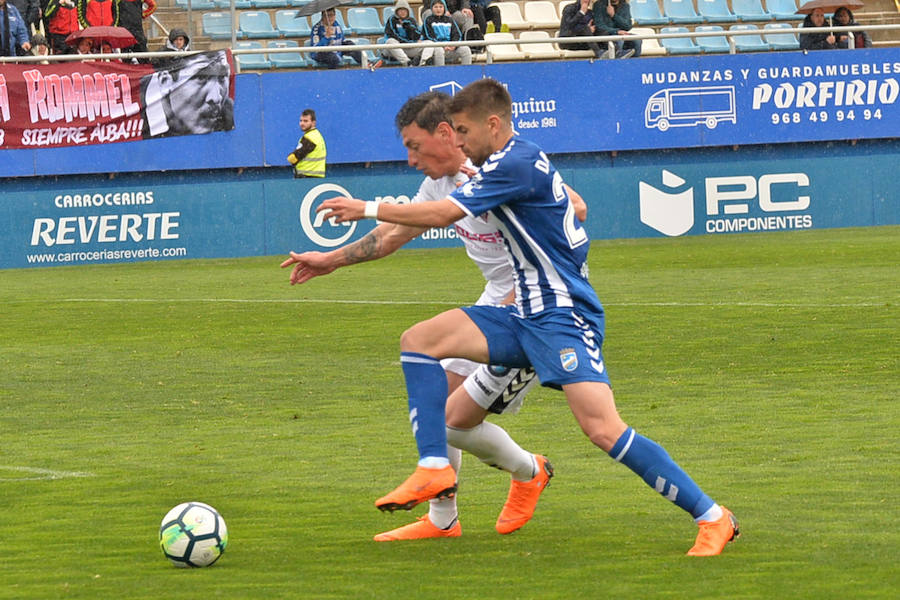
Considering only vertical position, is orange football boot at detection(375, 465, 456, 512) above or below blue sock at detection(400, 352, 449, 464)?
below

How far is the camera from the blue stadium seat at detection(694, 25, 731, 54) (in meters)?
29.2

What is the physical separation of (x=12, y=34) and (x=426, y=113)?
19201 mm

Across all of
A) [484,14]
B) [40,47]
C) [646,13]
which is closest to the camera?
[40,47]

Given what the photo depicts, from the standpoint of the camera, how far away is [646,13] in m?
31.5

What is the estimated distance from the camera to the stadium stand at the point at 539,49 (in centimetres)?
2759

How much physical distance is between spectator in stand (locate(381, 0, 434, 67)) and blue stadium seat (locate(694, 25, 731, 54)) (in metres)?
5.73

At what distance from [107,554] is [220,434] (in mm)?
3338

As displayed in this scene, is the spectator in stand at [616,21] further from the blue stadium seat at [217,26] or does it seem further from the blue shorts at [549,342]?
the blue shorts at [549,342]

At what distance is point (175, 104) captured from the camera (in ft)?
80.8

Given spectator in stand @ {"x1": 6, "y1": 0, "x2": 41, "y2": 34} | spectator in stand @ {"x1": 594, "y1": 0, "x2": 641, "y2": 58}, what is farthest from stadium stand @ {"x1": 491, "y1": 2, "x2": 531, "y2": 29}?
spectator in stand @ {"x1": 6, "y1": 0, "x2": 41, "y2": 34}

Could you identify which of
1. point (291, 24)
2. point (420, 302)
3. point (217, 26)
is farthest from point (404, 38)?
point (420, 302)

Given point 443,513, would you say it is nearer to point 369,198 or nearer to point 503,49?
point 369,198

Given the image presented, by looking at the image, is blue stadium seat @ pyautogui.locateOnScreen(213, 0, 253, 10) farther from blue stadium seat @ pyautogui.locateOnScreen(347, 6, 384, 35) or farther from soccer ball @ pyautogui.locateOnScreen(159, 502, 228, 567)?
soccer ball @ pyautogui.locateOnScreen(159, 502, 228, 567)

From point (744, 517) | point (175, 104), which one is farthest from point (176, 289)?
point (744, 517)
